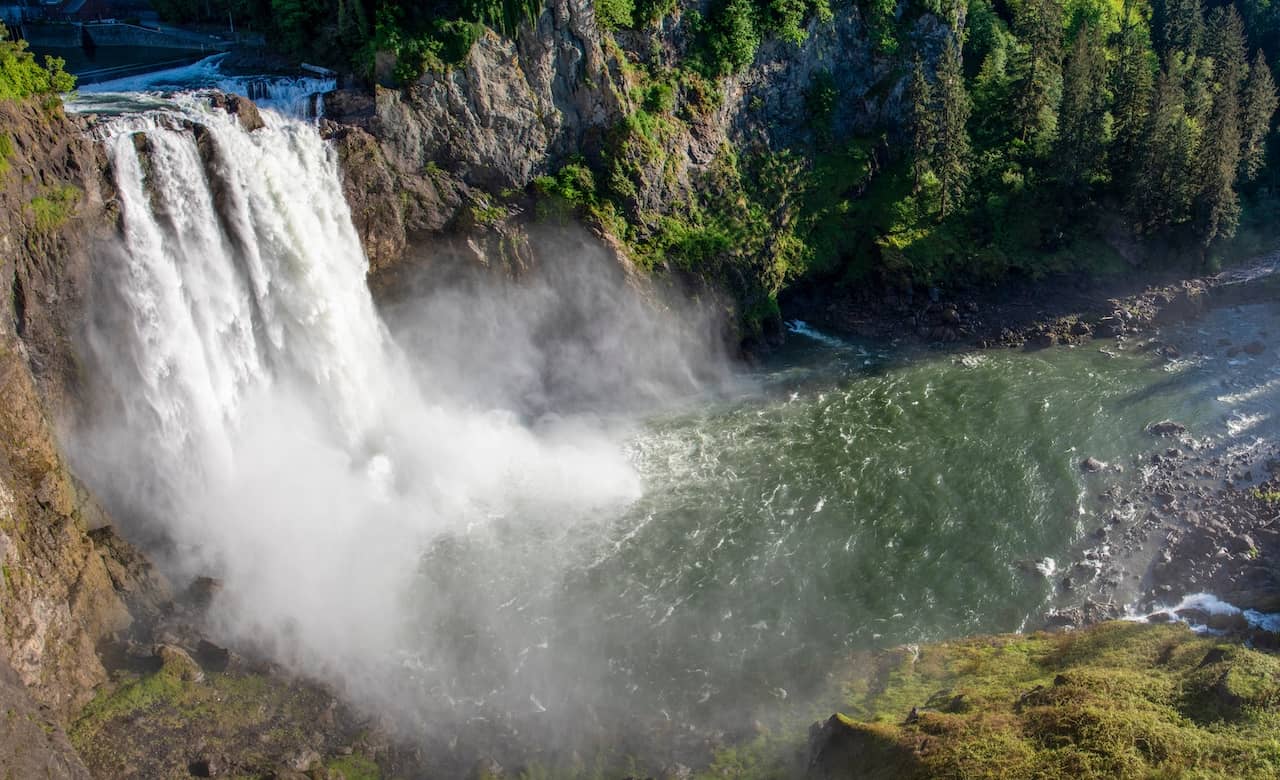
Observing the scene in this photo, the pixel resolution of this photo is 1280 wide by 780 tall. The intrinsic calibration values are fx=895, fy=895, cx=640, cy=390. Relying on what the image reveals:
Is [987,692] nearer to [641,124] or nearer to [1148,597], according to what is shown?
[1148,597]

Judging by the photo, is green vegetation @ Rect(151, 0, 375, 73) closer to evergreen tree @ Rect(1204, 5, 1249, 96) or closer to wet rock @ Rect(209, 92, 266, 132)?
wet rock @ Rect(209, 92, 266, 132)

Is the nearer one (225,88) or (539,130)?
(225,88)

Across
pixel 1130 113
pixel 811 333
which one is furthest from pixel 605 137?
pixel 1130 113

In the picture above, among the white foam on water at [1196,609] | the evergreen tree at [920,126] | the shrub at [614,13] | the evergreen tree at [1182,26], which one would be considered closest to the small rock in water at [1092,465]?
the white foam on water at [1196,609]

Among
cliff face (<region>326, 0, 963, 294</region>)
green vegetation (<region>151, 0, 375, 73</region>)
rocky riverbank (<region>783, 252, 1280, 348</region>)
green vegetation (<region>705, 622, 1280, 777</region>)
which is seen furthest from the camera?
rocky riverbank (<region>783, 252, 1280, 348</region>)

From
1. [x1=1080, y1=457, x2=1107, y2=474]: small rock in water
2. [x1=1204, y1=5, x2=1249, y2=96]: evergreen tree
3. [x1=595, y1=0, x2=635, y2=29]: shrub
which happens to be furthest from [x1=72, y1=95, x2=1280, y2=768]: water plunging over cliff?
[x1=1204, y1=5, x2=1249, y2=96]: evergreen tree

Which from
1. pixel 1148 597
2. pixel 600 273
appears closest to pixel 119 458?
pixel 600 273

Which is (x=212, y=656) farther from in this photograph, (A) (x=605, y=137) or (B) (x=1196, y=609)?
(B) (x=1196, y=609)
